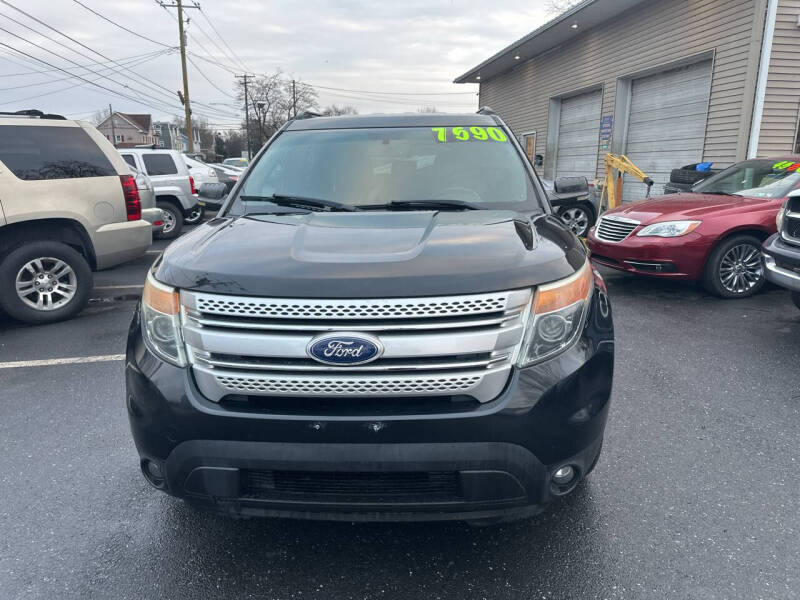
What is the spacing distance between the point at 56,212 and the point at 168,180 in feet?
21.5

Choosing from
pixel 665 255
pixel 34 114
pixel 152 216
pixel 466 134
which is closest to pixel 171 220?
pixel 152 216

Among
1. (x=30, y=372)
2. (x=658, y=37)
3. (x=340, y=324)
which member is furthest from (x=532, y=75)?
(x=340, y=324)

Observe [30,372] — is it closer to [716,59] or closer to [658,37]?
[716,59]

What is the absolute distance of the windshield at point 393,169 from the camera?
2.98m

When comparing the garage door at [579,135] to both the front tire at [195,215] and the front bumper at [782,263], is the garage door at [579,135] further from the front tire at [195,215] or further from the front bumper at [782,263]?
the front bumper at [782,263]

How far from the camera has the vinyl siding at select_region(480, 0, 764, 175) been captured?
1011 centimetres

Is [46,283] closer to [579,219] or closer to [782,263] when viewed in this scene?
[782,263]

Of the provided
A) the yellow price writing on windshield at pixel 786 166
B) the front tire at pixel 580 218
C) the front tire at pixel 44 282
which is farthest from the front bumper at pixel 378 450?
the front tire at pixel 580 218

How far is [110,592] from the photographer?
2.05 m

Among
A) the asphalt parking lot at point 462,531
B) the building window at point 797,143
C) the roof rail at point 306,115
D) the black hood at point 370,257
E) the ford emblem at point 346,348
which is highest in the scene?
the building window at point 797,143

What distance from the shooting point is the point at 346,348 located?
177cm

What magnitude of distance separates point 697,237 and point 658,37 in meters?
8.62

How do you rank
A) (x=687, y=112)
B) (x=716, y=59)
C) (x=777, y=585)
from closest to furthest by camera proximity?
1. (x=777, y=585)
2. (x=716, y=59)
3. (x=687, y=112)

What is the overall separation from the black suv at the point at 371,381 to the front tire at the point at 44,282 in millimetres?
4398
